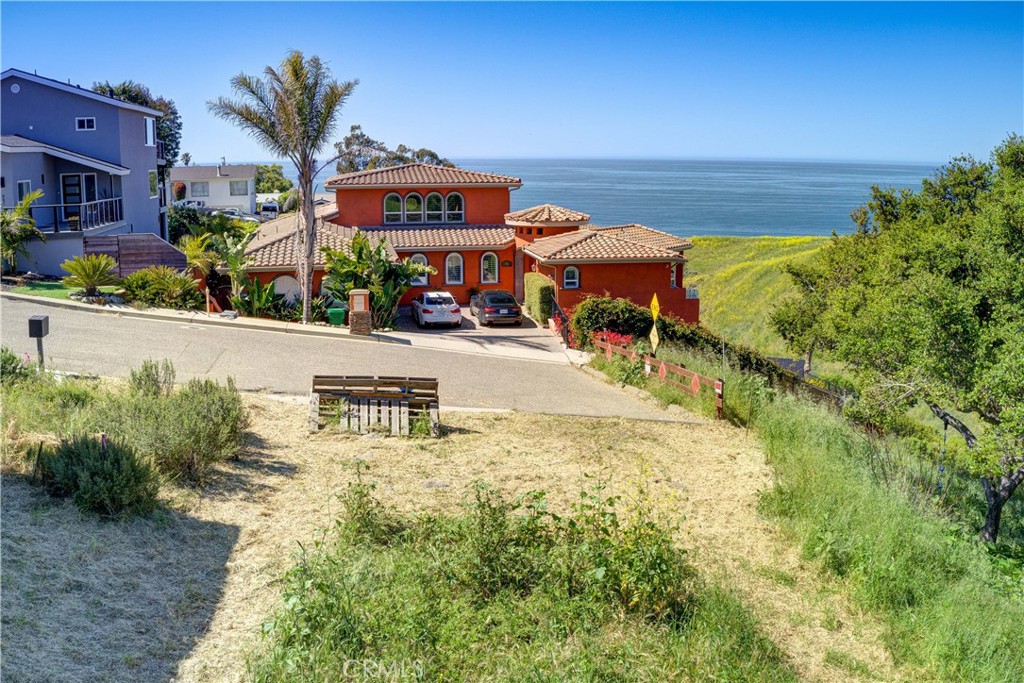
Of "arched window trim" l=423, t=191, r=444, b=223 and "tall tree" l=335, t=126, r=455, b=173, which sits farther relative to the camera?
"tall tree" l=335, t=126, r=455, b=173

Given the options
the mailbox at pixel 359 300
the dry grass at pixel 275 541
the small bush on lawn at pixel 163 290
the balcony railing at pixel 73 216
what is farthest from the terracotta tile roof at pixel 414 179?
the dry grass at pixel 275 541

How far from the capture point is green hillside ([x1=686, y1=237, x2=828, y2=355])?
2012 inches

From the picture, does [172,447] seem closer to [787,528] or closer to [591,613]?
[591,613]

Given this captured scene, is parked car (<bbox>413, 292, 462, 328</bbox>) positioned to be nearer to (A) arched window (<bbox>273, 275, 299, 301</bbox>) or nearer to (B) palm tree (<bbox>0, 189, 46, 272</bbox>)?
(A) arched window (<bbox>273, 275, 299, 301</bbox>)

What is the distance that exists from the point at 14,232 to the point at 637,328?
19.5m

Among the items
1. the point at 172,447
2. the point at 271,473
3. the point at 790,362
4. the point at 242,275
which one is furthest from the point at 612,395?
the point at 790,362

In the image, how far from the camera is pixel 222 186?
7988 centimetres

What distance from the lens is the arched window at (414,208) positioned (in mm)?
39688

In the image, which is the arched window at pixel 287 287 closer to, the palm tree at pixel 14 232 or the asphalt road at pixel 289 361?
the asphalt road at pixel 289 361

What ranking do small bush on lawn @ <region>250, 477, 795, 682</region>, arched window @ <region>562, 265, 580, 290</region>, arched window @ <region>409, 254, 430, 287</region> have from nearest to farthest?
small bush on lawn @ <region>250, 477, 795, 682</region>, arched window @ <region>562, 265, 580, 290</region>, arched window @ <region>409, 254, 430, 287</region>

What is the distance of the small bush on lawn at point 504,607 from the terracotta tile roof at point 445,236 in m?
26.6

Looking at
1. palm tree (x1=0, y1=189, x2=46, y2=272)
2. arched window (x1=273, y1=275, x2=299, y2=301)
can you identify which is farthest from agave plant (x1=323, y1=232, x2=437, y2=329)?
palm tree (x1=0, y1=189, x2=46, y2=272)

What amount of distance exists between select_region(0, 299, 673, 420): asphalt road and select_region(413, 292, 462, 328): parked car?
18.5 ft

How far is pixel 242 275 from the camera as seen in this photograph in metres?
28.0
